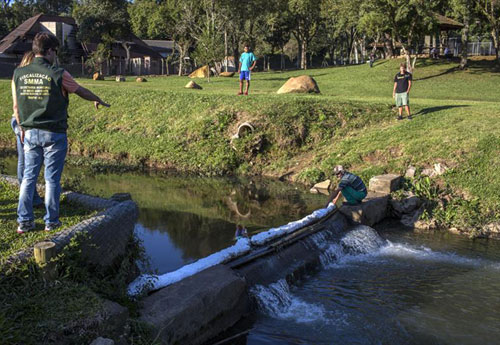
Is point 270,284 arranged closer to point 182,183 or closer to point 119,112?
point 182,183

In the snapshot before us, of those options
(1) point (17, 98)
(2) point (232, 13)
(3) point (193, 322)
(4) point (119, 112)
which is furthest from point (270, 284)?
(2) point (232, 13)

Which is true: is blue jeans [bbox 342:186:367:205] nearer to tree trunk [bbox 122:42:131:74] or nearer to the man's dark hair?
the man's dark hair

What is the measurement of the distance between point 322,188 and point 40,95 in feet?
32.8

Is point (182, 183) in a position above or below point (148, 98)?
below

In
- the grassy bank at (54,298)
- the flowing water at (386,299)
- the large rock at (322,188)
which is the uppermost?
the grassy bank at (54,298)

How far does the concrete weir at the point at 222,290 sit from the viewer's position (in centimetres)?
577

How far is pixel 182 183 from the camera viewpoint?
15703mm

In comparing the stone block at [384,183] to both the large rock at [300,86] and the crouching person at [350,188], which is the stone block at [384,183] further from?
the large rock at [300,86]

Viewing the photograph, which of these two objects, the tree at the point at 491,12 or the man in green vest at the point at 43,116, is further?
the tree at the point at 491,12

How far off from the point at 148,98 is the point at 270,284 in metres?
16.1

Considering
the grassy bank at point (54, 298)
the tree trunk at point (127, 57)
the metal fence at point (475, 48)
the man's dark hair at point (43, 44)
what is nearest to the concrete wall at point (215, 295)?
the grassy bank at point (54, 298)

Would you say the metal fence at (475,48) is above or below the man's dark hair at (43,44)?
above

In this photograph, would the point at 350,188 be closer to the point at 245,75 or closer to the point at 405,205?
the point at 405,205

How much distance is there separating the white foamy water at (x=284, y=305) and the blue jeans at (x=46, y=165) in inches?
119
